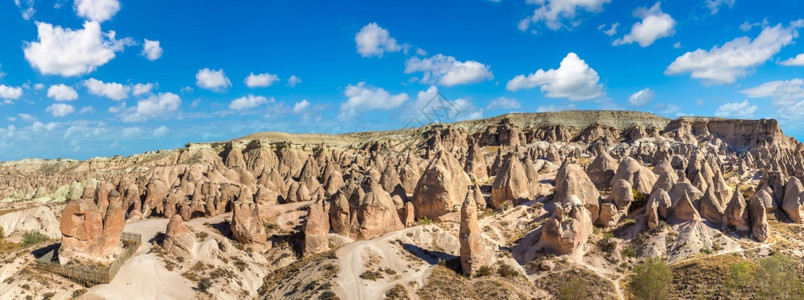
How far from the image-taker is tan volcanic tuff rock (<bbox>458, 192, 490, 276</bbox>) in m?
39.3

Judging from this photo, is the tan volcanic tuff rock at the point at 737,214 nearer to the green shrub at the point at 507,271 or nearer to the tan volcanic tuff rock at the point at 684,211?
the tan volcanic tuff rock at the point at 684,211

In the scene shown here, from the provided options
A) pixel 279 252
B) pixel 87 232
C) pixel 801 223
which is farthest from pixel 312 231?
pixel 801 223

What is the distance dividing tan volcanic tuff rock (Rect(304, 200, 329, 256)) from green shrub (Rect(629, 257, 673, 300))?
2510 centimetres

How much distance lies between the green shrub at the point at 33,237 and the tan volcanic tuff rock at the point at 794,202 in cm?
7557

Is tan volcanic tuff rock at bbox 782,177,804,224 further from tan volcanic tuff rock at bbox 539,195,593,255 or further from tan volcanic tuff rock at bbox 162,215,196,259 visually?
tan volcanic tuff rock at bbox 162,215,196,259

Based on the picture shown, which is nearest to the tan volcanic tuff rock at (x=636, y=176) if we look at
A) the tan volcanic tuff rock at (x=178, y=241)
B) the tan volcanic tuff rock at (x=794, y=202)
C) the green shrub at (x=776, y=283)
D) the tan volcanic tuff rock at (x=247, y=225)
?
the tan volcanic tuff rock at (x=794, y=202)

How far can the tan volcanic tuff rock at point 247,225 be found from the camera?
147ft

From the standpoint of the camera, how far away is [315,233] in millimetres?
44375

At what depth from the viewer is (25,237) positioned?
58.1 m

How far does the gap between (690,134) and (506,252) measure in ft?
379

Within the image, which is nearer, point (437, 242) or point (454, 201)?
point (437, 242)

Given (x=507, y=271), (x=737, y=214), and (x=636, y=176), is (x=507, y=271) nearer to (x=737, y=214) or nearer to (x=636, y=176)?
(x=737, y=214)

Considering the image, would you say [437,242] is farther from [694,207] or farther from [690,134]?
[690,134]

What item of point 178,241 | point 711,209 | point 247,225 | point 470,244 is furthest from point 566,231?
point 178,241
